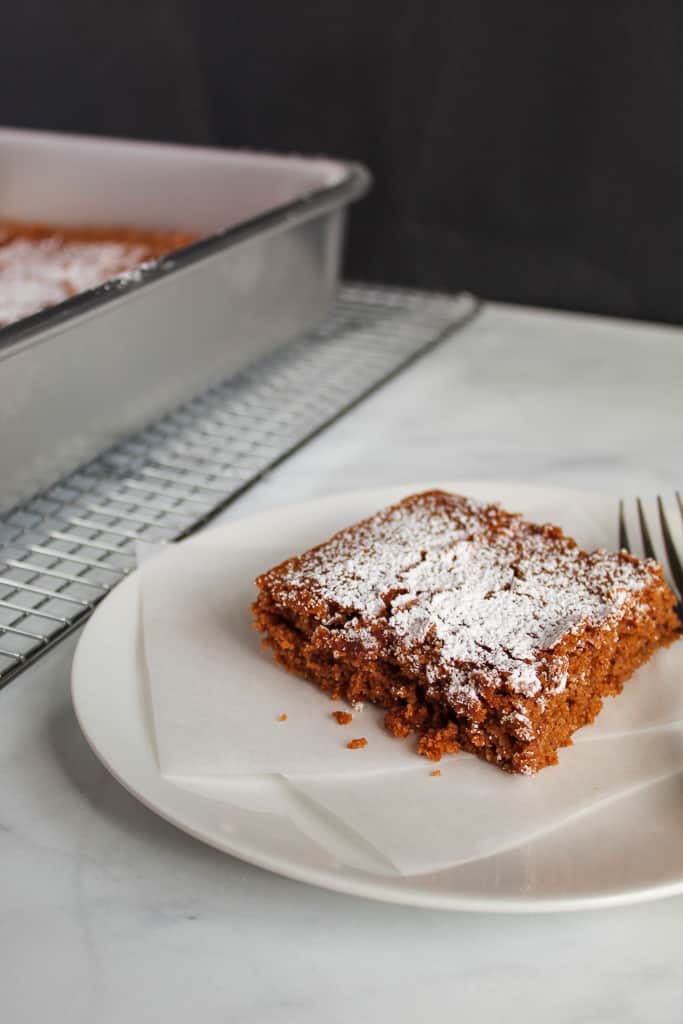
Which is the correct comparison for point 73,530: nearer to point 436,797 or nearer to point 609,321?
point 436,797

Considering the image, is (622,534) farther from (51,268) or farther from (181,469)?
(51,268)

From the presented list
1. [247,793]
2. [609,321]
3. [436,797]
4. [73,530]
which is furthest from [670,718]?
[609,321]

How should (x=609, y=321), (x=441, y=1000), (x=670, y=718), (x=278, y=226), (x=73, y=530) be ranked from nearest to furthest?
(x=441, y=1000) < (x=670, y=718) < (x=73, y=530) < (x=278, y=226) < (x=609, y=321)

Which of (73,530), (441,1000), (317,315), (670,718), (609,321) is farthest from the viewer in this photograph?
(609,321)

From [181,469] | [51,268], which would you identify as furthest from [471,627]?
[51,268]

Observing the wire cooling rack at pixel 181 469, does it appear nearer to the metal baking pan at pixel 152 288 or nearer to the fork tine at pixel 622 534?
the metal baking pan at pixel 152 288

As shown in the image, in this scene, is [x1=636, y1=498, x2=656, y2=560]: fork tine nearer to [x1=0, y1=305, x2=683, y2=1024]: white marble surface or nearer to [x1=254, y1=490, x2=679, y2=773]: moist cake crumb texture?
[x1=254, y1=490, x2=679, y2=773]: moist cake crumb texture
